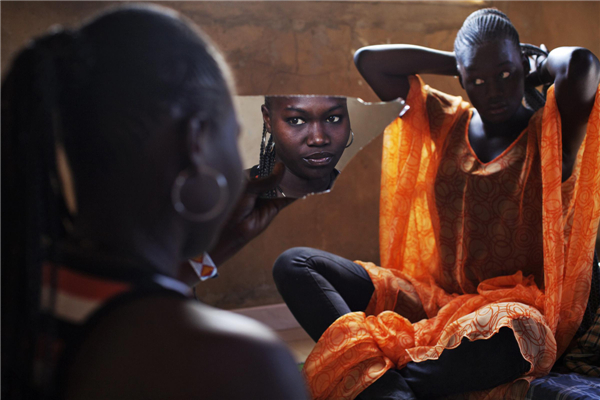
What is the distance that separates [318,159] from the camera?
913mm

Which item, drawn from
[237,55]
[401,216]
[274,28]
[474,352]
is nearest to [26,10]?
[237,55]

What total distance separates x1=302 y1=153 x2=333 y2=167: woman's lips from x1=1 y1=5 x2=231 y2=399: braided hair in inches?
18.1

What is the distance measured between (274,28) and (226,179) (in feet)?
7.16

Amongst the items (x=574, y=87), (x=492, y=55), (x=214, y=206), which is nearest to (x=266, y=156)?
(x=214, y=206)

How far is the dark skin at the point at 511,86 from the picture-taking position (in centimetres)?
137

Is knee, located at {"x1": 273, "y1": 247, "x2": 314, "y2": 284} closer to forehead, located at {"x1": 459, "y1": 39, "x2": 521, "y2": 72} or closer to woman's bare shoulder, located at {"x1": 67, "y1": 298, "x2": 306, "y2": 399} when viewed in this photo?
forehead, located at {"x1": 459, "y1": 39, "x2": 521, "y2": 72}

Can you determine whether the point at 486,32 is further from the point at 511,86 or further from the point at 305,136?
the point at 305,136

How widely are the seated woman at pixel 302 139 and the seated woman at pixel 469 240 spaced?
575mm

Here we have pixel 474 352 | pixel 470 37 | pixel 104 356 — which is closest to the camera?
pixel 104 356

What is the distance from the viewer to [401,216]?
5.31 ft

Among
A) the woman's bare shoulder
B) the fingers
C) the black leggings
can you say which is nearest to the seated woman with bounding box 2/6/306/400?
the woman's bare shoulder

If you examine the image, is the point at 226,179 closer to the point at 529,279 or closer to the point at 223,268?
the point at 529,279

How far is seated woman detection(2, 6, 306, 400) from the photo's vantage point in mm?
396

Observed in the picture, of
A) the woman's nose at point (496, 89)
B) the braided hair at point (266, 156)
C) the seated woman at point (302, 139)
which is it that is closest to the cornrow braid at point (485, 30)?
the woman's nose at point (496, 89)
